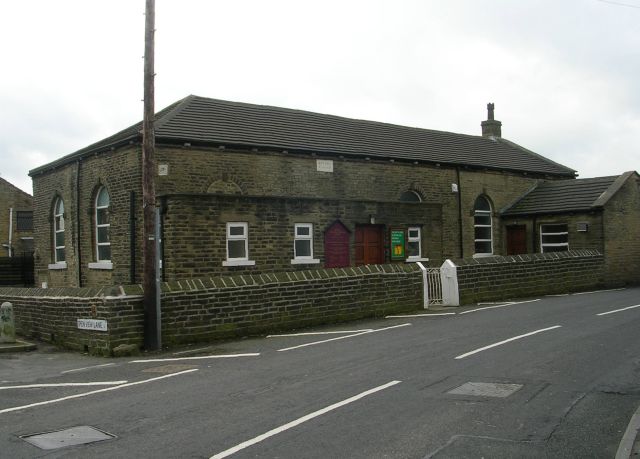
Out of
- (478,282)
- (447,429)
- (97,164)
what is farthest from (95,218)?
(447,429)

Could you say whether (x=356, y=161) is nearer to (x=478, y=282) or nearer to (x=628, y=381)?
(x=478, y=282)

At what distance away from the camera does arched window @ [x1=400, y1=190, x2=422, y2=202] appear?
2667 centimetres

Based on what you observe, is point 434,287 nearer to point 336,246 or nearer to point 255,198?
point 336,246

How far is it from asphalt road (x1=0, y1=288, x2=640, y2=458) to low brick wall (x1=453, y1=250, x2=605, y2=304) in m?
5.90

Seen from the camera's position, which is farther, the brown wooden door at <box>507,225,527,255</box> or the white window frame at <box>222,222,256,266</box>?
the brown wooden door at <box>507,225,527,255</box>

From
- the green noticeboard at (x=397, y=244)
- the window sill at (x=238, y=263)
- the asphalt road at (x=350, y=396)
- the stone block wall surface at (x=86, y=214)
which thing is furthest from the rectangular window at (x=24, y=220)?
the asphalt road at (x=350, y=396)

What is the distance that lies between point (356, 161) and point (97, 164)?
32.2 feet

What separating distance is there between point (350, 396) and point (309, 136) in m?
18.2

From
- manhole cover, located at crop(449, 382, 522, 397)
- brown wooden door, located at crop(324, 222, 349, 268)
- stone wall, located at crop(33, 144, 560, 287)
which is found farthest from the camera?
brown wooden door, located at crop(324, 222, 349, 268)

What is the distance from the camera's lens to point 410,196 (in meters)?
27.1

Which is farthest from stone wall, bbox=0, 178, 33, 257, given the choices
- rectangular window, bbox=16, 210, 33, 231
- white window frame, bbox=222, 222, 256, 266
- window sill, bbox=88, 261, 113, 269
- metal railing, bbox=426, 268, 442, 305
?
metal railing, bbox=426, 268, 442, 305

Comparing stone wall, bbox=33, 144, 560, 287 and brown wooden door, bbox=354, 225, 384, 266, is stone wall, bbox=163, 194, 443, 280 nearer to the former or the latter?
stone wall, bbox=33, 144, 560, 287

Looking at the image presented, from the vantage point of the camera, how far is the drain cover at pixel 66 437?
6.10 metres

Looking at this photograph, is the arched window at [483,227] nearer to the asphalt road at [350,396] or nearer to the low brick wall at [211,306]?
the low brick wall at [211,306]
